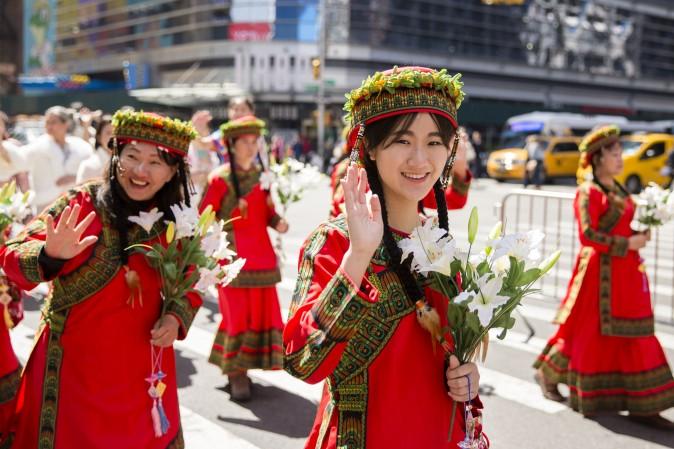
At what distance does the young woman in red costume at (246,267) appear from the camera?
589 centimetres

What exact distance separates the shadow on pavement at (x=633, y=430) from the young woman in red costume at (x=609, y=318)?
6 centimetres

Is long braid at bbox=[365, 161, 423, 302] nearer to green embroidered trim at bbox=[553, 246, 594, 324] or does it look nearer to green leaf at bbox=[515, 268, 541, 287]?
green leaf at bbox=[515, 268, 541, 287]

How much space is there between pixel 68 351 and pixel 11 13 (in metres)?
90.8

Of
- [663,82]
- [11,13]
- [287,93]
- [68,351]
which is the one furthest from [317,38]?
[11,13]

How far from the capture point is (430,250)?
2311 millimetres

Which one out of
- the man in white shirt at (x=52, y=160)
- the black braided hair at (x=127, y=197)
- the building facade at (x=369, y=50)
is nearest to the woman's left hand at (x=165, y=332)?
the black braided hair at (x=127, y=197)

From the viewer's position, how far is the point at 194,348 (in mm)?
6973

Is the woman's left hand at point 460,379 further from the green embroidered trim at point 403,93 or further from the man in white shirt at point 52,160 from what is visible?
the man in white shirt at point 52,160

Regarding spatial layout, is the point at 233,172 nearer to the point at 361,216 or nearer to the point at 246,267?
the point at 246,267

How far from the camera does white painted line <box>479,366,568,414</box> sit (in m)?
5.48

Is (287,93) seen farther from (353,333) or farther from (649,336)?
(353,333)

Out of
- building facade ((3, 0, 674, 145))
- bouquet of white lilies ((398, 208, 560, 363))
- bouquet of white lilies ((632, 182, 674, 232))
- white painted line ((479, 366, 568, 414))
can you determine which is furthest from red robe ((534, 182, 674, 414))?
building facade ((3, 0, 674, 145))

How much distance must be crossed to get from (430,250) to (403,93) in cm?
50

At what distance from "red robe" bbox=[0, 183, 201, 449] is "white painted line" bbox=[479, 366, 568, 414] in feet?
9.84
